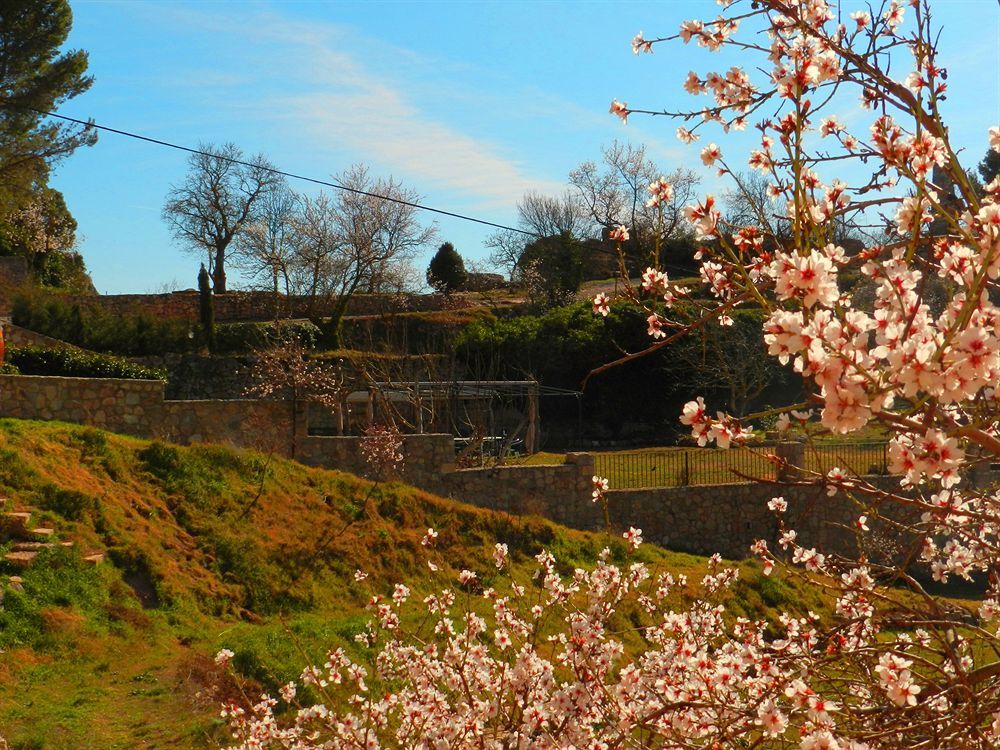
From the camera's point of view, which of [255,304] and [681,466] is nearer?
[681,466]

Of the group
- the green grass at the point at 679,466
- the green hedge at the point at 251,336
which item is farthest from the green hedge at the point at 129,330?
the green grass at the point at 679,466

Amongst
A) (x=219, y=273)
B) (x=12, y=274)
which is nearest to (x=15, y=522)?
(x=12, y=274)

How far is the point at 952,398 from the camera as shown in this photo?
6.36ft

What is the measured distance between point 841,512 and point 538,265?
18.6 meters

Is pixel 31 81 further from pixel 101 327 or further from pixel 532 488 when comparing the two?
pixel 532 488

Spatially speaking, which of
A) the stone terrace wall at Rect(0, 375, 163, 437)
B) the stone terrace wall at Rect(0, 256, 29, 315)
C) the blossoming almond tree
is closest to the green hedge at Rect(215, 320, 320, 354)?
the stone terrace wall at Rect(0, 256, 29, 315)

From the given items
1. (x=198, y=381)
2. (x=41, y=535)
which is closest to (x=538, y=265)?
(x=198, y=381)

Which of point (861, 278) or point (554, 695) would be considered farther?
point (554, 695)

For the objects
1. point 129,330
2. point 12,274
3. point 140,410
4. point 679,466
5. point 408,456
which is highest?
point 12,274

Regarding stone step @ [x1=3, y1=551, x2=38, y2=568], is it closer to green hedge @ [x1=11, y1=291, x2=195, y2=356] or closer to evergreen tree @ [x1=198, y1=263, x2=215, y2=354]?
green hedge @ [x1=11, y1=291, x2=195, y2=356]

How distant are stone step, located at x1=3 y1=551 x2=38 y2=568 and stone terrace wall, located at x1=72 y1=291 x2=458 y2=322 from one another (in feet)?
68.0

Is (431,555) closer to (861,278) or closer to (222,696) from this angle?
(222,696)

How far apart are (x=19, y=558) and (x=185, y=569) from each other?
6.26 ft

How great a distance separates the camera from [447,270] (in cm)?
3881
